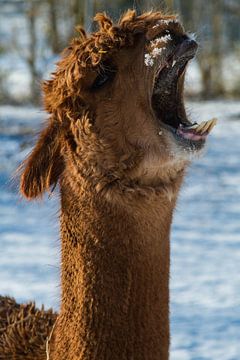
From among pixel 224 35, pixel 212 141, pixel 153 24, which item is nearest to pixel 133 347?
pixel 153 24

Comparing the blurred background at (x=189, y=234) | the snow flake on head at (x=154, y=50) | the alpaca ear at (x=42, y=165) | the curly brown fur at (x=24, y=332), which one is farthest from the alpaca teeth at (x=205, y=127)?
the curly brown fur at (x=24, y=332)

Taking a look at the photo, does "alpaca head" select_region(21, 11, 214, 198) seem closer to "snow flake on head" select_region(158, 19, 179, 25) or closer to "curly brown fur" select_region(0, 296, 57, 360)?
"snow flake on head" select_region(158, 19, 179, 25)

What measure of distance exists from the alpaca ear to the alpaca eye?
262mm

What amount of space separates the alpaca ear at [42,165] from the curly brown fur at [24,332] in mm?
745

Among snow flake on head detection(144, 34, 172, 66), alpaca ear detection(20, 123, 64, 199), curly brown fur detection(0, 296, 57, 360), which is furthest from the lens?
curly brown fur detection(0, 296, 57, 360)

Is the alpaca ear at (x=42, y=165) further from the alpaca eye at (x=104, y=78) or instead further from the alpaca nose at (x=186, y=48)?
the alpaca nose at (x=186, y=48)

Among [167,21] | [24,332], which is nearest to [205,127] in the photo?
[167,21]

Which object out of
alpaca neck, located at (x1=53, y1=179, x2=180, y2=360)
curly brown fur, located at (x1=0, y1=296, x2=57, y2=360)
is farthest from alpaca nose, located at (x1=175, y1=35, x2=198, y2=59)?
curly brown fur, located at (x1=0, y1=296, x2=57, y2=360)

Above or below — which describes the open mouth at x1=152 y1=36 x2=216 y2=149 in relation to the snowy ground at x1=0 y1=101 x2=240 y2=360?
below

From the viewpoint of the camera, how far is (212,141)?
43.7 feet

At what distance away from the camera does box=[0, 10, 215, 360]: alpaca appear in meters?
2.75

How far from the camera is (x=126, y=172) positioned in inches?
110

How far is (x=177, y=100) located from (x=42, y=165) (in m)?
0.55

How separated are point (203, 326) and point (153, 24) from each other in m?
3.66
